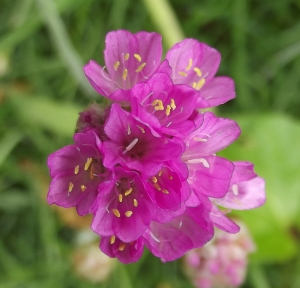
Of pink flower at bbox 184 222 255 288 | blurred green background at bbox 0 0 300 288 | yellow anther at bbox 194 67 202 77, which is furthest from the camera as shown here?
blurred green background at bbox 0 0 300 288

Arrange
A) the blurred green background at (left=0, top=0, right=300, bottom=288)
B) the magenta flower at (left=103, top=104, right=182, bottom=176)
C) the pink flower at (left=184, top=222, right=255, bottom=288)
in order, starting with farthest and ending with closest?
the blurred green background at (left=0, top=0, right=300, bottom=288), the pink flower at (left=184, top=222, right=255, bottom=288), the magenta flower at (left=103, top=104, right=182, bottom=176)

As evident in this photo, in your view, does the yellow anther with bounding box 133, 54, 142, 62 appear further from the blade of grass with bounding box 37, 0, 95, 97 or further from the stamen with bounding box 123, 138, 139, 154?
the blade of grass with bounding box 37, 0, 95, 97

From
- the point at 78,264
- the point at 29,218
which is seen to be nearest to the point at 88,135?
the point at 78,264

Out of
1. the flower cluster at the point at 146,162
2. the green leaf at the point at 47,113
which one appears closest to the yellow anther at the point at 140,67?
the flower cluster at the point at 146,162

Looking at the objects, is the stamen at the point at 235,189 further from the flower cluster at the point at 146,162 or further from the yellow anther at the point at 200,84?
the yellow anther at the point at 200,84

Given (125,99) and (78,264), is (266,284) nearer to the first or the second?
(78,264)

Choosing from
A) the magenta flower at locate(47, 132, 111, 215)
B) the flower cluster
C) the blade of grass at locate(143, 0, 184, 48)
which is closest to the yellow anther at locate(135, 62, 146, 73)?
the flower cluster

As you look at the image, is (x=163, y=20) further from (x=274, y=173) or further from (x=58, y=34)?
(x=274, y=173)

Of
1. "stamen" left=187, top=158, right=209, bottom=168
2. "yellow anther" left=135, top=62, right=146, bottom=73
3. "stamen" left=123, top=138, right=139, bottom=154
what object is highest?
"yellow anther" left=135, top=62, right=146, bottom=73
